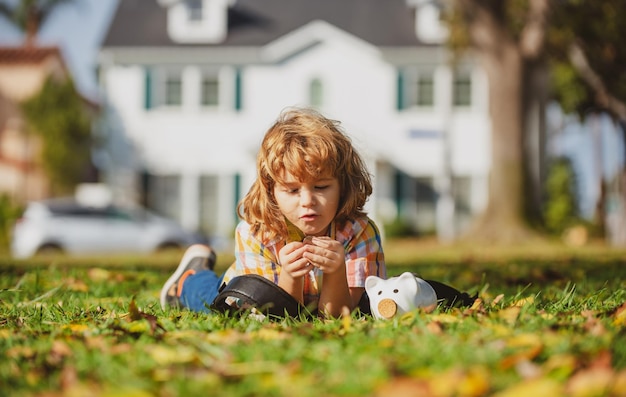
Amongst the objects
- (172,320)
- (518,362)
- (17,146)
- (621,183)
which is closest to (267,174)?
(172,320)

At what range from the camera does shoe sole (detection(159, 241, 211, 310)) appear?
166 inches

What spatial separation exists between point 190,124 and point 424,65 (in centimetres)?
697

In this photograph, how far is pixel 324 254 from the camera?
10.1 feet

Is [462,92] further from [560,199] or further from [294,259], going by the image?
[294,259]

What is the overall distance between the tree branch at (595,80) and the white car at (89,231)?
9.74 metres

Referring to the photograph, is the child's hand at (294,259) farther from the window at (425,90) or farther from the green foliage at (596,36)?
the window at (425,90)

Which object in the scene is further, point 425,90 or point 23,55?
point 23,55

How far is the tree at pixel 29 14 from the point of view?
117ft

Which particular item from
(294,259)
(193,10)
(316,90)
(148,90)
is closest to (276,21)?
(193,10)

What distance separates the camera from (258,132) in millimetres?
23016

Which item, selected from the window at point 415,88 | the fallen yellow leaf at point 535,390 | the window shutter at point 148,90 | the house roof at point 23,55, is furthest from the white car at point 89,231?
the fallen yellow leaf at point 535,390

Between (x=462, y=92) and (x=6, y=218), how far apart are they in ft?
42.5

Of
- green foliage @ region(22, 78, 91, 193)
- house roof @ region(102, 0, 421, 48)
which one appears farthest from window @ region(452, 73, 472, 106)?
green foliage @ region(22, 78, 91, 193)

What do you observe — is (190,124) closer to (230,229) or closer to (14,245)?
(230,229)
